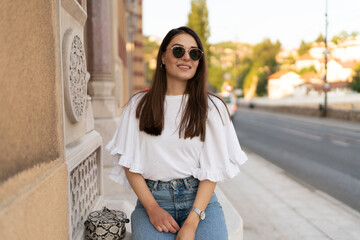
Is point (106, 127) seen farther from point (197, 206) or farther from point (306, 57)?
point (306, 57)

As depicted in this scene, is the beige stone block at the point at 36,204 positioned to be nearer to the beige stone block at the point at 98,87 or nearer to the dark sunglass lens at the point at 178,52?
the dark sunglass lens at the point at 178,52

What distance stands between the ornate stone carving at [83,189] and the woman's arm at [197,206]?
710mm

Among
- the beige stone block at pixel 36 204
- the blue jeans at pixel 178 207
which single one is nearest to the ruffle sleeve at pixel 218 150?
the blue jeans at pixel 178 207

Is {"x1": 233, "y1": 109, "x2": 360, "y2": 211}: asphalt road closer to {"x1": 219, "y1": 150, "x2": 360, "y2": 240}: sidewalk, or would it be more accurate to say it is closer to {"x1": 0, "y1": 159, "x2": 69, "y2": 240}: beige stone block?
{"x1": 219, "y1": 150, "x2": 360, "y2": 240}: sidewalk

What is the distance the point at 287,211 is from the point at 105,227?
3231mm

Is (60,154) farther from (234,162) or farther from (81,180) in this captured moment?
(234,162)

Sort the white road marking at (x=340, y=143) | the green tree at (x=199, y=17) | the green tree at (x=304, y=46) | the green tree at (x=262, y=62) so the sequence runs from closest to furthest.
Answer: the white road marking at (x=340, y=143) → the green tree at (x=199, y=17) → the green tree at (x=262, y=62) → the green tree at (x=304, y=46)

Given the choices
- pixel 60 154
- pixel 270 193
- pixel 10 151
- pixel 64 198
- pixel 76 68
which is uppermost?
pixel 76 68

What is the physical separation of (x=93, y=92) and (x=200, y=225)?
300cm

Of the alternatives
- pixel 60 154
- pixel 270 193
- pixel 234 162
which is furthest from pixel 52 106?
pixel 270 193

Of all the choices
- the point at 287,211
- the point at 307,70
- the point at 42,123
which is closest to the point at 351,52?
the point at 307,70

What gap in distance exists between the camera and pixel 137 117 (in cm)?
223

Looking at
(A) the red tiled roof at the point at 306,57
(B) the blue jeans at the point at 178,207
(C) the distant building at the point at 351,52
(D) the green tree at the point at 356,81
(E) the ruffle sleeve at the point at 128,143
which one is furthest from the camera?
(A) the red tiled roof at the point at 306,57

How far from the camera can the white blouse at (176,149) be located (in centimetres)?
214
